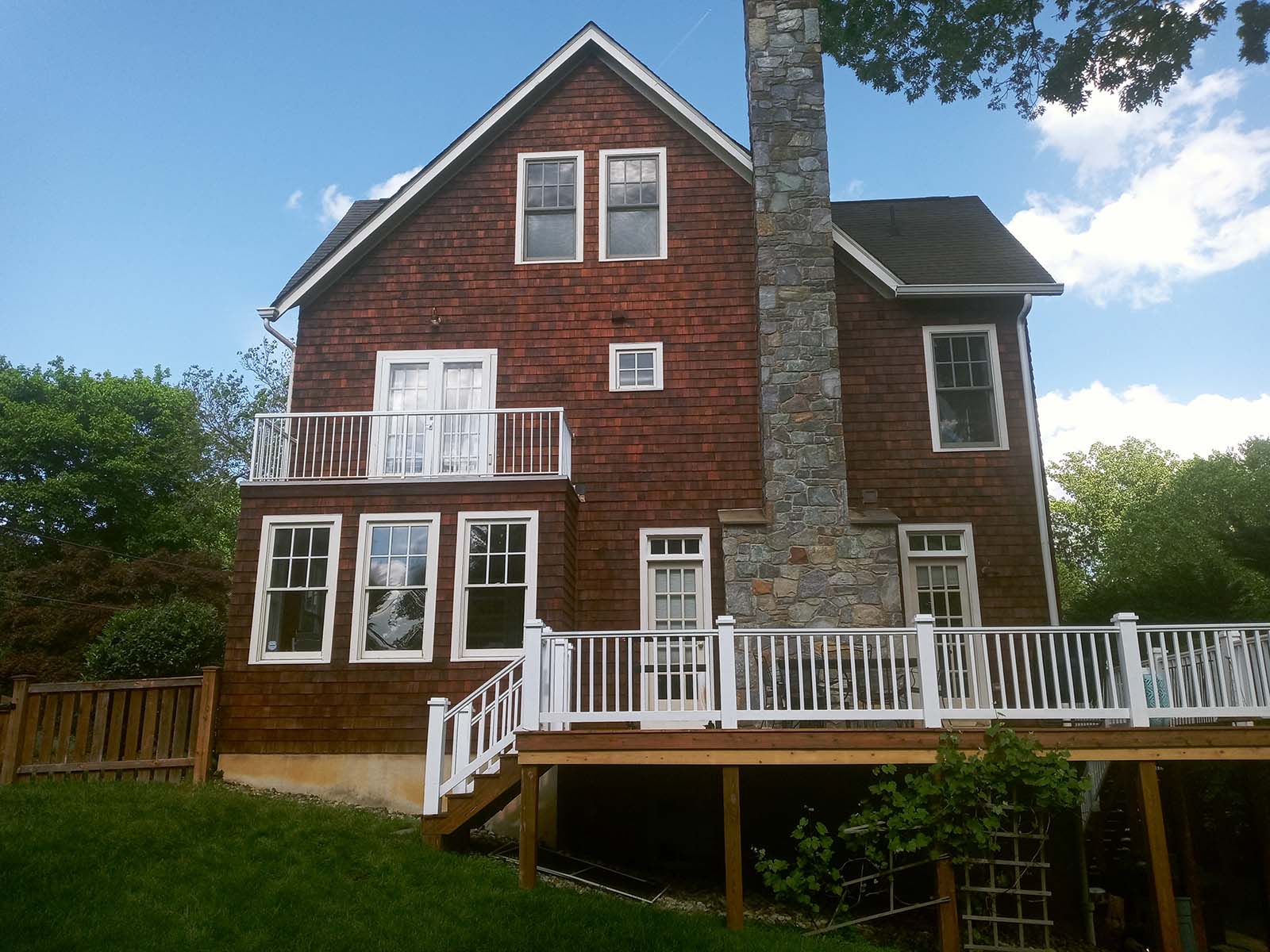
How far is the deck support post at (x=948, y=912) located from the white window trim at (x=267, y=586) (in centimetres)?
708

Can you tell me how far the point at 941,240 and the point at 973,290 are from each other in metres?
1.90

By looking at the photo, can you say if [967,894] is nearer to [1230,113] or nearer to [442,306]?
[442,306]

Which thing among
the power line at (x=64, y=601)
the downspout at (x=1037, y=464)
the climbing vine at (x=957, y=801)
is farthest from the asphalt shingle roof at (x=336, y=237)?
the power line at (x=64, y=601)

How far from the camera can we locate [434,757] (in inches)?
365

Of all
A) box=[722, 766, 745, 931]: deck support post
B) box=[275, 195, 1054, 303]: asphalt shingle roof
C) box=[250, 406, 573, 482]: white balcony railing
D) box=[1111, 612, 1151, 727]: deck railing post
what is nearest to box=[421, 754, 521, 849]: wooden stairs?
box=[722, 766, 745, 931]: deck support post

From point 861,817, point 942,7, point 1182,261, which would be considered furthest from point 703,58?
point 1182,261

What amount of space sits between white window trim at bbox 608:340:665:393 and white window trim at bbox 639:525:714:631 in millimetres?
1937

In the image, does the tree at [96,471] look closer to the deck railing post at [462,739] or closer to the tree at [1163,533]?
the deck railing post at [462,739]

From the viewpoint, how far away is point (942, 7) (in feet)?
51.5

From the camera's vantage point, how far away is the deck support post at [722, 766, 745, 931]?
26.1 feet

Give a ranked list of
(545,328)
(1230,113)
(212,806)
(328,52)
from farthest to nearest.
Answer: (1230,113) < (328,52) < (545,328) < (212,806)

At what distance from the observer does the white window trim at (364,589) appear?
1162cm

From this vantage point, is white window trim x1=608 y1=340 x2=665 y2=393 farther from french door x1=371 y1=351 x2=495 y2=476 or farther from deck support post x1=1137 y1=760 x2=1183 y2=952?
deck support post x1=1137 y1=760 x2=1183 y2=952

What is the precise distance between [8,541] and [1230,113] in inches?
1399
